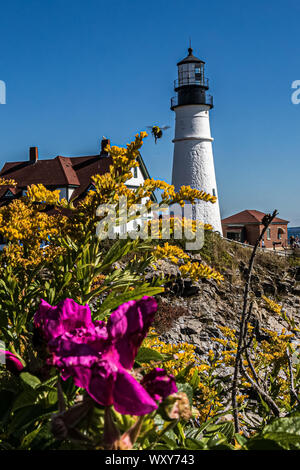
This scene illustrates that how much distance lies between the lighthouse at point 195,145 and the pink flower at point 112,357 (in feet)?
77.9

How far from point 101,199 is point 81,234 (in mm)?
271

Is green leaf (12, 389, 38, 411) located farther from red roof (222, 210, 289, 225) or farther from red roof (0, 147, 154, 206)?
red roof (222, 210, 289, 225)

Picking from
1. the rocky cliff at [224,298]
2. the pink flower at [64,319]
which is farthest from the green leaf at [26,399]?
the rocky cliff at [224,298]

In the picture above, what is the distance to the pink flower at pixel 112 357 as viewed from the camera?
0.83 meters

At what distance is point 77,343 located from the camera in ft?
2.86

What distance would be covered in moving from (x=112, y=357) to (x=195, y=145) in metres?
24.8

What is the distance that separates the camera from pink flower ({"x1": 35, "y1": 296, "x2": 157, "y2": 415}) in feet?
2.72

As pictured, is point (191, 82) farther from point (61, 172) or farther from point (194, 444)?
point (194, 444)

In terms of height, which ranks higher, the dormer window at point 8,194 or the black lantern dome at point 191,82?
the black lantern dome at point 191,82

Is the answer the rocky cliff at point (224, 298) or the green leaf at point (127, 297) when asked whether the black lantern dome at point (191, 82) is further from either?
the green leaf at point (127, 297)

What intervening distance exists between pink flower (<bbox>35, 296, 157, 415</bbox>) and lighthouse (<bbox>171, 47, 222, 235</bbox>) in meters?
23.8

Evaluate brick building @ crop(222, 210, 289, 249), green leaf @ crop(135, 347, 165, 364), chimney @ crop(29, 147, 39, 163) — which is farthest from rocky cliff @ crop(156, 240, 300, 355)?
chimney @ crop(29, 147, 39, 163)

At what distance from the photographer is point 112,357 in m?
0.87
